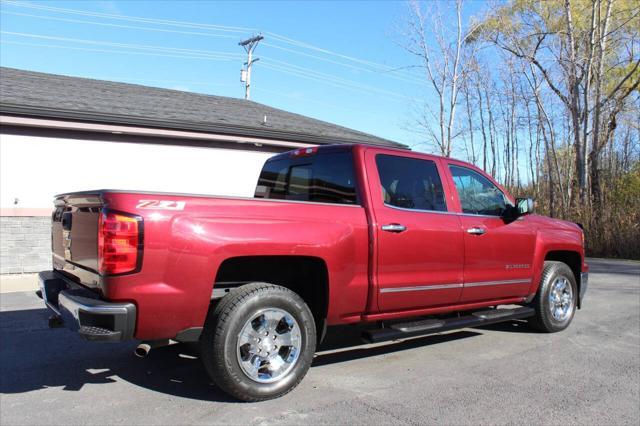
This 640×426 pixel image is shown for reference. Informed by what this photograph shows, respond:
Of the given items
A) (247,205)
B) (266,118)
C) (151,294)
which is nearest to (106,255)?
(151,294)

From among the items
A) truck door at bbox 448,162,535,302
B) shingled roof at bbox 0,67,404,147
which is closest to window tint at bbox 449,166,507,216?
truck door at bbox 448,162,535,302

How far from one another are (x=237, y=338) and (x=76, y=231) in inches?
59.3

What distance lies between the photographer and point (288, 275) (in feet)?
14.3

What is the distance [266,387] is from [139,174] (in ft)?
26.8

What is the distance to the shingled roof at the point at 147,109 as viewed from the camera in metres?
10.0

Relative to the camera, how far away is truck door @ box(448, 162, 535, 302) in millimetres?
5148

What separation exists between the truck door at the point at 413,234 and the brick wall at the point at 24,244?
315 inches

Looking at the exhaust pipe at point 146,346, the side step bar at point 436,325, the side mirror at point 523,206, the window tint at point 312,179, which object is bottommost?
the side step bar at point 436,325

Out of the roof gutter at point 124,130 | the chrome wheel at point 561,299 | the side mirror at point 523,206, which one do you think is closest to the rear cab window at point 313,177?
the side mirror at point 523,206

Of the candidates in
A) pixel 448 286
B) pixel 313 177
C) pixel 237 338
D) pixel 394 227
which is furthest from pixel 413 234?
pixel 237 338

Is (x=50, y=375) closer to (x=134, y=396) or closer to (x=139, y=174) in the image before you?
(x=134, y=396)

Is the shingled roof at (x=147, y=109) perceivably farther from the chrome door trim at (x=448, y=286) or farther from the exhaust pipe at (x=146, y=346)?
the chrome door trim at (x=448, y=286)

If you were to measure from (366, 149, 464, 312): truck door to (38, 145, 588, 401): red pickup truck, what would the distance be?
0.01 m

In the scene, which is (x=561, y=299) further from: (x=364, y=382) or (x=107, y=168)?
(x=107, y=168)
